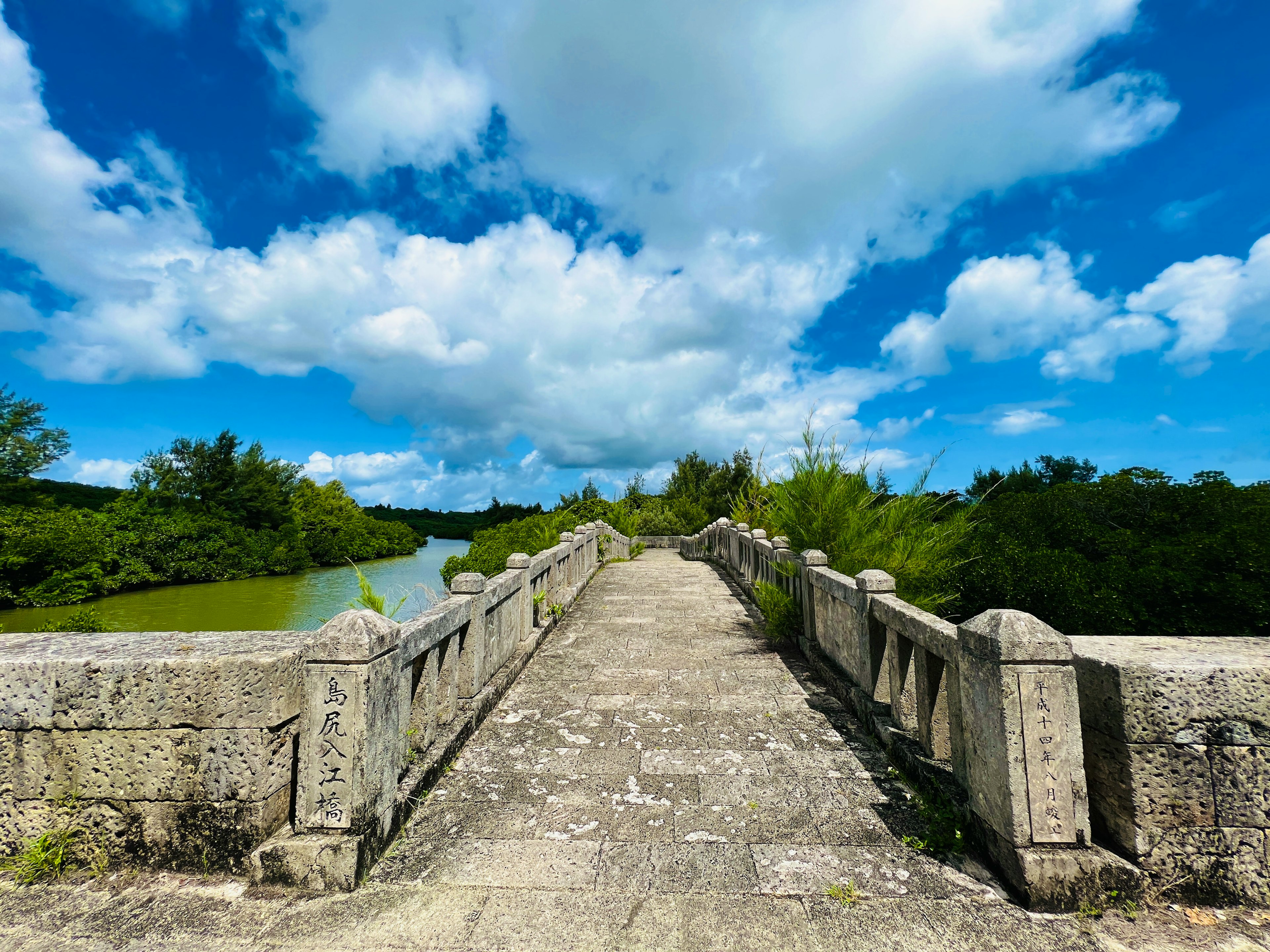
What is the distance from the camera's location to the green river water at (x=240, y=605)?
1530 cm

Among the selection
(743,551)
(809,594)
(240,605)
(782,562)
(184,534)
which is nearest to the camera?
(809,594)

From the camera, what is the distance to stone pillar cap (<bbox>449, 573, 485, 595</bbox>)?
4.20 metres

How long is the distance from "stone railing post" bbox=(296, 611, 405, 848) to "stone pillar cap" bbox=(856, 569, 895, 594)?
3.30 metres

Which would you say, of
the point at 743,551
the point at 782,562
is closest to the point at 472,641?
the point at 782,562

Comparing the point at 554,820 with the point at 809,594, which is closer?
the point at 554,820

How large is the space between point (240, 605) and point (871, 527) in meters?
21.0

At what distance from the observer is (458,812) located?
3004mm

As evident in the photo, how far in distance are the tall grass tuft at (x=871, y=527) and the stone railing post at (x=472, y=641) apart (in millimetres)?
3485

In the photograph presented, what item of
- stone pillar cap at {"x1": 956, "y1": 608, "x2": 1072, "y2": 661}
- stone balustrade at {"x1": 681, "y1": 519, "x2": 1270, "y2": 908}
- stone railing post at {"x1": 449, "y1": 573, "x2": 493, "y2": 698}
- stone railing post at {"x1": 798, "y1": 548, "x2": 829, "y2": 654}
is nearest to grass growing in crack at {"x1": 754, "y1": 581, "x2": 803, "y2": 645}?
stone railing post at {"x1": 798, "y1": 548, "x2": 829, "y2": 654}

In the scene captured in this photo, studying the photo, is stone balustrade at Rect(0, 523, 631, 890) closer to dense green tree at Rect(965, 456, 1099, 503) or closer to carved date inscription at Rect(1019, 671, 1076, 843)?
carved date inscription at Rect(1019, 671, 1076, 843)

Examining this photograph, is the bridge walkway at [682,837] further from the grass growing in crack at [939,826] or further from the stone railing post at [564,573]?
the stone railing post at [564,573]

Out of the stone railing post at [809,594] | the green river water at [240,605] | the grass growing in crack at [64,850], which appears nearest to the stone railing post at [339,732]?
the grass growing in crack at [64,850]

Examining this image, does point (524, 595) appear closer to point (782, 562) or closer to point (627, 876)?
point (782, 562)

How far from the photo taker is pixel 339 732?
96.5 inches
